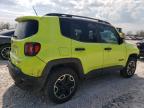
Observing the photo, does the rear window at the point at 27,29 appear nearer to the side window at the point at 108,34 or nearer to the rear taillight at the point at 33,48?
the rear taillight at the point at 33,48

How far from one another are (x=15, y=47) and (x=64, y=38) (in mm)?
1110

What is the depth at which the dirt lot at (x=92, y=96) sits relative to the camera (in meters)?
4.57

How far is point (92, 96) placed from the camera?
16.8ft

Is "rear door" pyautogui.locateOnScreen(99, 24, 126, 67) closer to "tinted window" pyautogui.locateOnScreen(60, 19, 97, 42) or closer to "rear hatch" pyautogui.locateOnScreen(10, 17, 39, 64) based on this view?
"tinted window" pyautogui.locateOnScreen(60, 19, 97, 42)

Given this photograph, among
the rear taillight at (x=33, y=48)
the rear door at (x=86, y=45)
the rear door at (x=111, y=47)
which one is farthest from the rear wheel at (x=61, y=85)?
the rear door at (x=111, y=47)

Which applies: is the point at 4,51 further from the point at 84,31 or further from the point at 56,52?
the point at 56,52

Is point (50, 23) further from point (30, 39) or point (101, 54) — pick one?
point (101, 54)

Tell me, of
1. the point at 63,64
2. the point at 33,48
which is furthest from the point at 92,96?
the point at 33,48

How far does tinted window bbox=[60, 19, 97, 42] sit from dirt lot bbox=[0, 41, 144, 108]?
4.65ft

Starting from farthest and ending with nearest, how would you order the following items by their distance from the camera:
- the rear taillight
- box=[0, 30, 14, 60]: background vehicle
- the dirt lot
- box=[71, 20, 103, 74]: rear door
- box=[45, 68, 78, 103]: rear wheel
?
box=[0, 30, 14, 60]: background vehicle → box=[71, 20, 103, 74]: rear door → the dirt lot → box=[45, 68, 78, 103]: rear wheel → the rear taillight

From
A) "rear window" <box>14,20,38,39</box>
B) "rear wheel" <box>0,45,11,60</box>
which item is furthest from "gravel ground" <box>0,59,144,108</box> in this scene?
"rear wheel" <box>0,45,11,60</box>

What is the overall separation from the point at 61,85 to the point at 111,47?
199 centimetres

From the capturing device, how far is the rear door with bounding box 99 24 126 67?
18.3ft

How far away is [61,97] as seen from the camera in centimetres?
462
